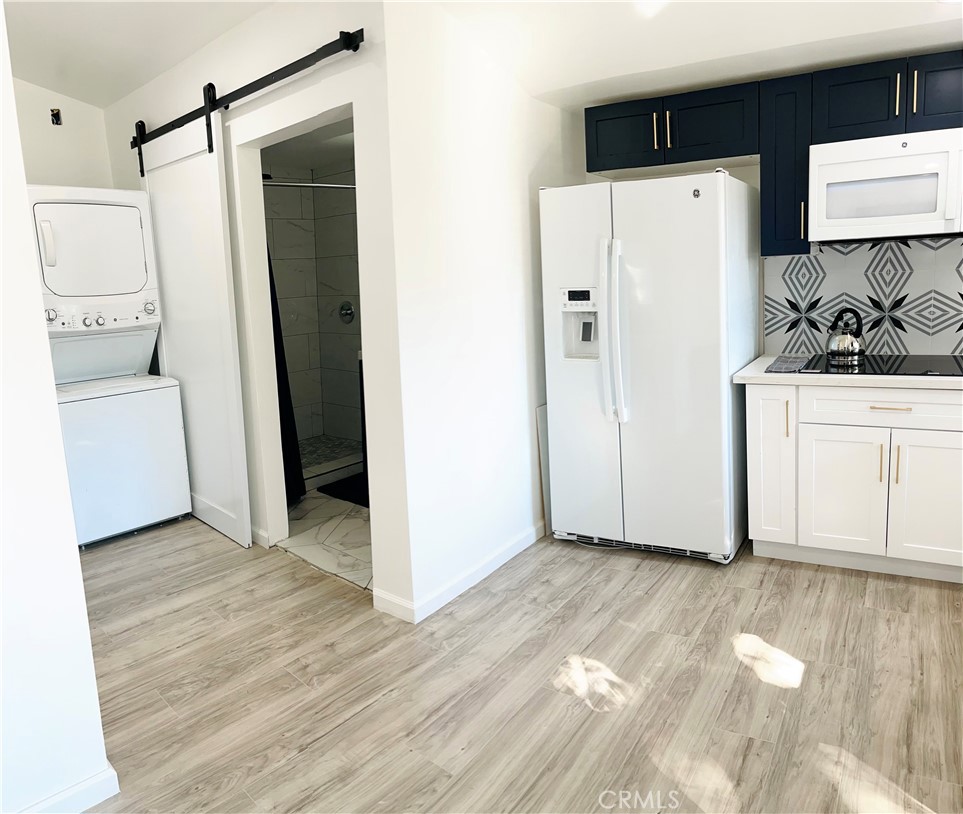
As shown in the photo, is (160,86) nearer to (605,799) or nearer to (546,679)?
(546,679)

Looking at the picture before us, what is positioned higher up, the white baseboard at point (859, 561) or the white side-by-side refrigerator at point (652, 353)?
the white side-by-side refrigerator at point (652, 353)

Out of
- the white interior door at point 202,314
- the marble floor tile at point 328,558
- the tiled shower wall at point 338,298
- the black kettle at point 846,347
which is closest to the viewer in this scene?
the black kettle at point 846,347

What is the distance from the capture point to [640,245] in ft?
10.6

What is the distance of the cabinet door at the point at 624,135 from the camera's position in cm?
353

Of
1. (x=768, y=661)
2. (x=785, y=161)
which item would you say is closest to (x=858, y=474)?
(x=768, y=661)

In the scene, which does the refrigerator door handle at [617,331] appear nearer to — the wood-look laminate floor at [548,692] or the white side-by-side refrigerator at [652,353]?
the white side-by-side refrigerator at [652,353]

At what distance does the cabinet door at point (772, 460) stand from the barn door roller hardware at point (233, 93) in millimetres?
2163

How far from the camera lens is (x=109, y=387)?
398 centimetres

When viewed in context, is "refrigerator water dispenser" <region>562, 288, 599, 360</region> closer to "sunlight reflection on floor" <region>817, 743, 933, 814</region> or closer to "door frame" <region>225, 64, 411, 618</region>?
"door frame" <region>225, 64, 411, 618</region>

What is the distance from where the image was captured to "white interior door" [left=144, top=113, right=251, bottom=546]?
3.64m

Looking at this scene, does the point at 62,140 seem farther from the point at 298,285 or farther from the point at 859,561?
the point at 859,561

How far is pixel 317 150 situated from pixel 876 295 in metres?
3.54

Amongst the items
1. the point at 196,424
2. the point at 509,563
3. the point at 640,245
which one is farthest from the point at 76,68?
the point at 509,563

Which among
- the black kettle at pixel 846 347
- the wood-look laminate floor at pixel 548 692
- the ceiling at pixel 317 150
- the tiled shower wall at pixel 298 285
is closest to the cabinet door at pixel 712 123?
the black kettle at pixel 846 347
